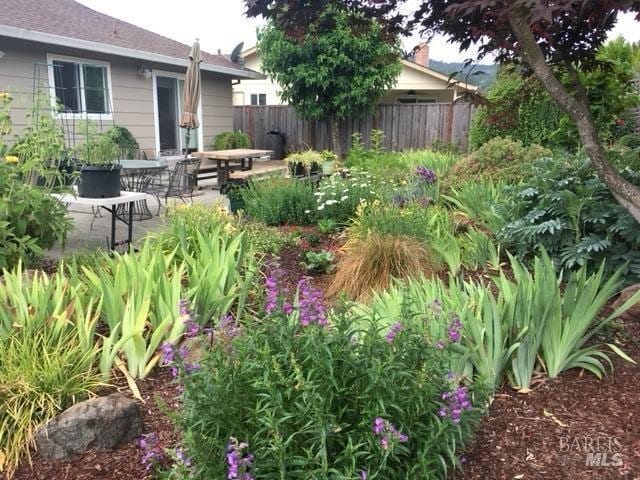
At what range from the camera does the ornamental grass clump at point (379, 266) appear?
417 centimetres

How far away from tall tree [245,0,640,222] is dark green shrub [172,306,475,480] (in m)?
1.79

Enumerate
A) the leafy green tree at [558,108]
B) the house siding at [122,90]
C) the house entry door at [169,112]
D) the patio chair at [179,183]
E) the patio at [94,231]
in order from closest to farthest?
the leafy green tree at [558,108] → the patio at [94,231] → the patio chair at [179,183] → the house siding at [122,90] → the house entry door at [169,112]

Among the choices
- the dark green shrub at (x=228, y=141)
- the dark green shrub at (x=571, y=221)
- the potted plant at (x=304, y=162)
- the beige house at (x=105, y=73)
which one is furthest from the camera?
the dark green shrub at (x=228, y=141)

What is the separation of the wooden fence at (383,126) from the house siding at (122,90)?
9.19ft

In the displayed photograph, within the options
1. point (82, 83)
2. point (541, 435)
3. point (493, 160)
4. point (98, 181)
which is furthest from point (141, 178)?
point (541, 435)

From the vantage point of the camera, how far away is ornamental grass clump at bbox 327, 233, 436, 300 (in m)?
4.17

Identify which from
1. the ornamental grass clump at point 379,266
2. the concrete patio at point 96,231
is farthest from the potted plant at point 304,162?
the ornamental grass clump at point 379,266

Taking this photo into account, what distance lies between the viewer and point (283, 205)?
6.22 meters

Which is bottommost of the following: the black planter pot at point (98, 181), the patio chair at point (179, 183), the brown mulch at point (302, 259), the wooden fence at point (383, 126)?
the brown mulch at point (302, 259)

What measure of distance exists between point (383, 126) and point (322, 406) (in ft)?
49.9

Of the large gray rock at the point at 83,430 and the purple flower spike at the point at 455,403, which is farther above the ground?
the purple flower spike at the point at 455,403

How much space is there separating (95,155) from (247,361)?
13.9ft

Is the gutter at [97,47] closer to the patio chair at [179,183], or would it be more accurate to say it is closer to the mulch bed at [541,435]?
the patio chair at [179,183]

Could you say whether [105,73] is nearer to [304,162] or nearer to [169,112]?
[169,112]
